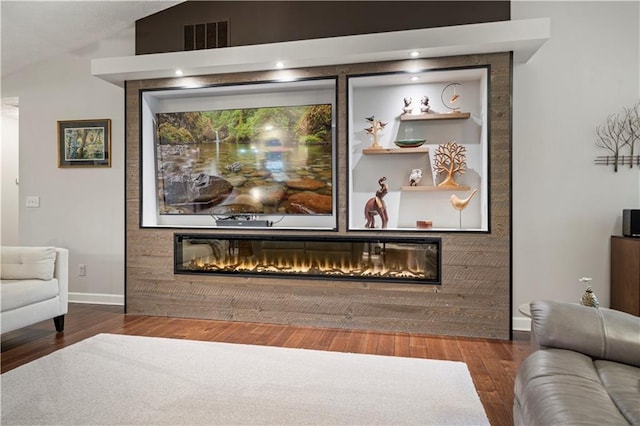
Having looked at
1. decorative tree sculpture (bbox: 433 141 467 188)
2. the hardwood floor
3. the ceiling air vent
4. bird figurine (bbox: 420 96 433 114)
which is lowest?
the hardwood floor

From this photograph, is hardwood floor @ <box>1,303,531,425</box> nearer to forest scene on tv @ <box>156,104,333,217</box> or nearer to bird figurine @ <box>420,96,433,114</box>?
forest scene on tv @ <box>156,104,333,217</box>

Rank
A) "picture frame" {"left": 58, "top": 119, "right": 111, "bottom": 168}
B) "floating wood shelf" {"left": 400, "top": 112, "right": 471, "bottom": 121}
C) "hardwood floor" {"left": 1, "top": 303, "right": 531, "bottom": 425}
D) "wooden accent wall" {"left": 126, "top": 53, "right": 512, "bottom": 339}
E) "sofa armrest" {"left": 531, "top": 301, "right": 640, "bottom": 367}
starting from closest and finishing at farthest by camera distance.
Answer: "sofa armrest" {"left": 531, "top": 301, "right": 640, "bottom": 367}, "hardwood floor" {"left": 1, "top": 303, "right": 531, "bottom": 425}, "wooden accent wall" {"left": 126, "top": 53, "right": 512, "bottom": 339}, "floating wood shelf" {"left": 400, "top": 112, "right": 471, "bottom": 121}, "picture frame" {"left": 58, "top": 119, "right": 111, "bottom": 168}

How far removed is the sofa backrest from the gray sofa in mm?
3470

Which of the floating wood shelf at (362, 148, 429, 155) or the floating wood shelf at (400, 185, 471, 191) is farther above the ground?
the floating wood shelf at (362, 148, 429, 155)

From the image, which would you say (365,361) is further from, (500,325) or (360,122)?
(360,122)

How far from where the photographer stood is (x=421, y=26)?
3.38 meters

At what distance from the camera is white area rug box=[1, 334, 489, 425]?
2.01 meters

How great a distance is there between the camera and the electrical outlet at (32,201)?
4.68 meters

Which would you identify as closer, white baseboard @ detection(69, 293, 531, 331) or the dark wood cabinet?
the dark wood cabinet

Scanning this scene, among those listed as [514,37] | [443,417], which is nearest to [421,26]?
[514,37]

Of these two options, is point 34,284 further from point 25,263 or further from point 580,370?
point 580,370

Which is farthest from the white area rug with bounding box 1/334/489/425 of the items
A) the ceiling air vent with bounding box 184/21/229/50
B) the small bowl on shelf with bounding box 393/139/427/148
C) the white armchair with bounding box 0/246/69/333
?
the ceiling air vent with bounding box 184/21/229/50

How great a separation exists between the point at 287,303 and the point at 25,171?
140 inches

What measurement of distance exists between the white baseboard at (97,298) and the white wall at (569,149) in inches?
160
